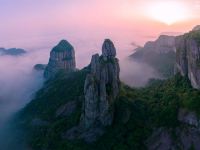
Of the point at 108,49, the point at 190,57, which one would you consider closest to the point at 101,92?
the point at 108,49

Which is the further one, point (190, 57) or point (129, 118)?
point (190, 57)

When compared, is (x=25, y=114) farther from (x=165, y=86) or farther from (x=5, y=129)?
(x=165, y=86)

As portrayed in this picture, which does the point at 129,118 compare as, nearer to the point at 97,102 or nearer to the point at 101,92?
the point at 97,102

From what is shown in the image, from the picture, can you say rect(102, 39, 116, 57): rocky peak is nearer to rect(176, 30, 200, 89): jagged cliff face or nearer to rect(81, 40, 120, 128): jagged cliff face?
rect(81, 40, 120, 128): jagged cliff face

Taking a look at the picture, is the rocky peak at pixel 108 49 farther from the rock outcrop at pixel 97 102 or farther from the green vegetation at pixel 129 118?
the green vegetation at pixel 129 118

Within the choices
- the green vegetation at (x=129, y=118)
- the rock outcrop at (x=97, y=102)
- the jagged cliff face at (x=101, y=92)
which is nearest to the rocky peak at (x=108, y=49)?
the jagged cliff face at (x=101, y=92)

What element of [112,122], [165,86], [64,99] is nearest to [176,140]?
[112,122]
